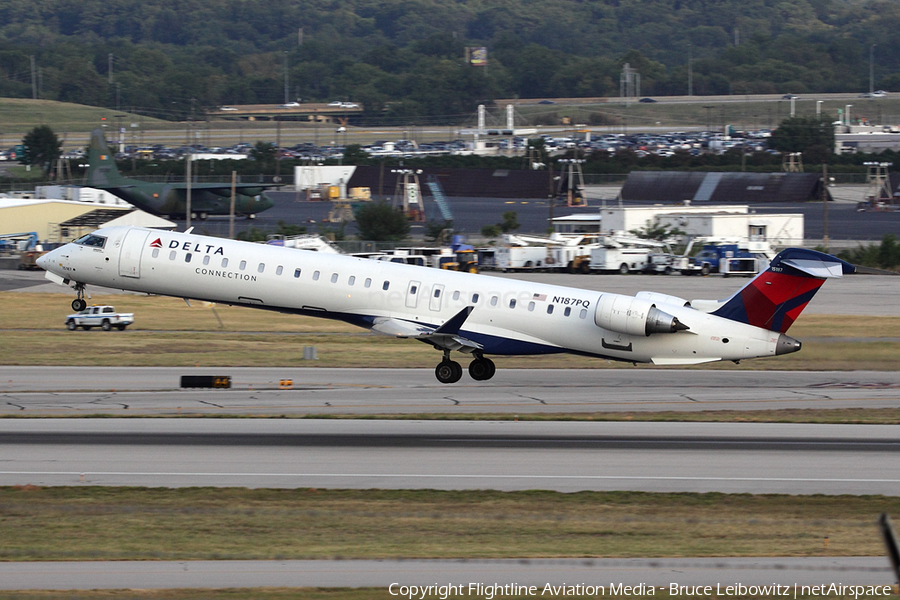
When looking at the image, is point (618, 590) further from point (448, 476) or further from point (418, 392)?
point (418, 392)

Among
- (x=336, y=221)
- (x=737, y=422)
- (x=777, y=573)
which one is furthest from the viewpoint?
(x=336, y=221)

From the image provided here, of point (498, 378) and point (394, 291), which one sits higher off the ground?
point (394, 291)

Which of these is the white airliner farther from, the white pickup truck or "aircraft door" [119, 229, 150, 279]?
the white pickup truck

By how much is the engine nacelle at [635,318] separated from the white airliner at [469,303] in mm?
30

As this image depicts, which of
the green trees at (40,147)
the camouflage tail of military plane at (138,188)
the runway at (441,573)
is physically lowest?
the runway at (441,573)

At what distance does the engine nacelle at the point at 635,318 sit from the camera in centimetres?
2914

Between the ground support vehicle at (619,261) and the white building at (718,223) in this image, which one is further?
the white building at (718,223)

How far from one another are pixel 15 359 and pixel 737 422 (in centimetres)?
2362

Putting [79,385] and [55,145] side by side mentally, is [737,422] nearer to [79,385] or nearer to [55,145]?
[79,385]

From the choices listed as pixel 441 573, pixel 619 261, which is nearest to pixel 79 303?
pixel 441 573

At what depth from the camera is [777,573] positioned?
14430 mm

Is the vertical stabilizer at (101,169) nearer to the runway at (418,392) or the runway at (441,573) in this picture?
the runway at (418,392)

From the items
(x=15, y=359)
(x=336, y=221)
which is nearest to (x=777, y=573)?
(x=15, y=359)

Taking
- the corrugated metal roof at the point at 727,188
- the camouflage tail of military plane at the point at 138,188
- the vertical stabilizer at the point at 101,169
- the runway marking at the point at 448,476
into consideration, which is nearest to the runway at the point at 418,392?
the runway marking at the point at 448,476
